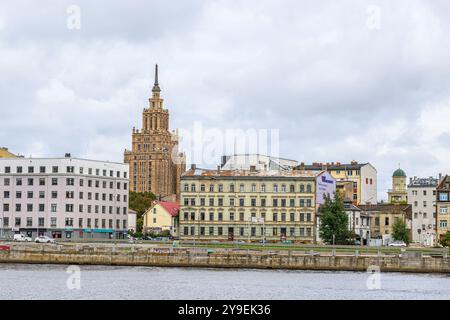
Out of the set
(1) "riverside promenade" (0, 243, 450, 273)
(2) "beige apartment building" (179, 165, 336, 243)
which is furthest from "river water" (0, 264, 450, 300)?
(2) "beige apartment building" (179, 165, 336, 243)

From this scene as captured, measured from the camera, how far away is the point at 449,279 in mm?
98438

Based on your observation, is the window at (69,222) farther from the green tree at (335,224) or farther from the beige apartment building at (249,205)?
the green tree at (335,224)

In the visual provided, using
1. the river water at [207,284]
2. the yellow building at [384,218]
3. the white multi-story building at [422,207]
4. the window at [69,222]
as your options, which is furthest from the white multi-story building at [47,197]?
the river water at [207,284]

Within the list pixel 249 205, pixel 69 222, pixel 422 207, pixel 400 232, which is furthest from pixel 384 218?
pixel 69 222

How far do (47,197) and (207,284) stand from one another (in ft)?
337

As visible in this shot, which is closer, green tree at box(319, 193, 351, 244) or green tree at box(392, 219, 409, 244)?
green tree at box(319, 193, 351, 244)

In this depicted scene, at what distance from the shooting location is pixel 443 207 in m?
182

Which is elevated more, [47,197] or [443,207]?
[47,197]

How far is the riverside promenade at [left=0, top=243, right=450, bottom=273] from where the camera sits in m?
108

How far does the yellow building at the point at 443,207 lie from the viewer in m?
181

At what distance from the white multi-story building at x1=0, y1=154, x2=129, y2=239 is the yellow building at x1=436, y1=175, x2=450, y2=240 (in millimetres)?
60877

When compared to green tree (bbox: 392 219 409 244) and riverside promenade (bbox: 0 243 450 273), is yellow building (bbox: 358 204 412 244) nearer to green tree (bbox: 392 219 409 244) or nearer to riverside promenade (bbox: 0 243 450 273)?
green tree (bbox: 392 219 409 244)

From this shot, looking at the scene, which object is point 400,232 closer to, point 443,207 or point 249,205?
point 443,207
